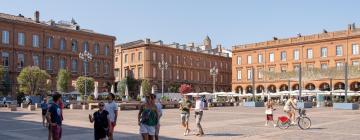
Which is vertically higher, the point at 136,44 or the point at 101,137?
the point at 136,44

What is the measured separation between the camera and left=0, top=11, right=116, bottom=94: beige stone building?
59.6m

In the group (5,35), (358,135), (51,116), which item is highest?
(5,35)

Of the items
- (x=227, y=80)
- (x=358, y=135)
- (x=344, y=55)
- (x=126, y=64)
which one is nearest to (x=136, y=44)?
(x=126, y=64)

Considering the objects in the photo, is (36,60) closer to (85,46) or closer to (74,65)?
(74,65)

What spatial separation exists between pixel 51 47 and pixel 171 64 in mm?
25085

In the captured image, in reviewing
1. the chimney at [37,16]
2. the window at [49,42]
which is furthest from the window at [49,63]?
the chimney at [37,16]

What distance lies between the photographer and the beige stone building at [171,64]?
7900cm

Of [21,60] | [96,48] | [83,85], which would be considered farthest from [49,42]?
[83,85]

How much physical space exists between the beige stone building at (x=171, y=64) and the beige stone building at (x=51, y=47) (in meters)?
7.16

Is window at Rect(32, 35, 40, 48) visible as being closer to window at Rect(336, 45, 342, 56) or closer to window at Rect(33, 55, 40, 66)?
window at Rect(33, 55, 40, 66)

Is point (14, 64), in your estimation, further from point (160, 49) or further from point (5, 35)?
point (160, 49)

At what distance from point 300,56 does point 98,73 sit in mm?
33827

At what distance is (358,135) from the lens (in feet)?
52.1

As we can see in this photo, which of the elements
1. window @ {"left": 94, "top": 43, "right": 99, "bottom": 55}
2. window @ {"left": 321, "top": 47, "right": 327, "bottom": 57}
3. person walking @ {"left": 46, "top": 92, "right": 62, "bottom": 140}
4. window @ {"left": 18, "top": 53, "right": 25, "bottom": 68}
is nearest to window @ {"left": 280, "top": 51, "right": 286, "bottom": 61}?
window @ {"left": 321, "top": 47, "right": 327, "bottom": 57}
